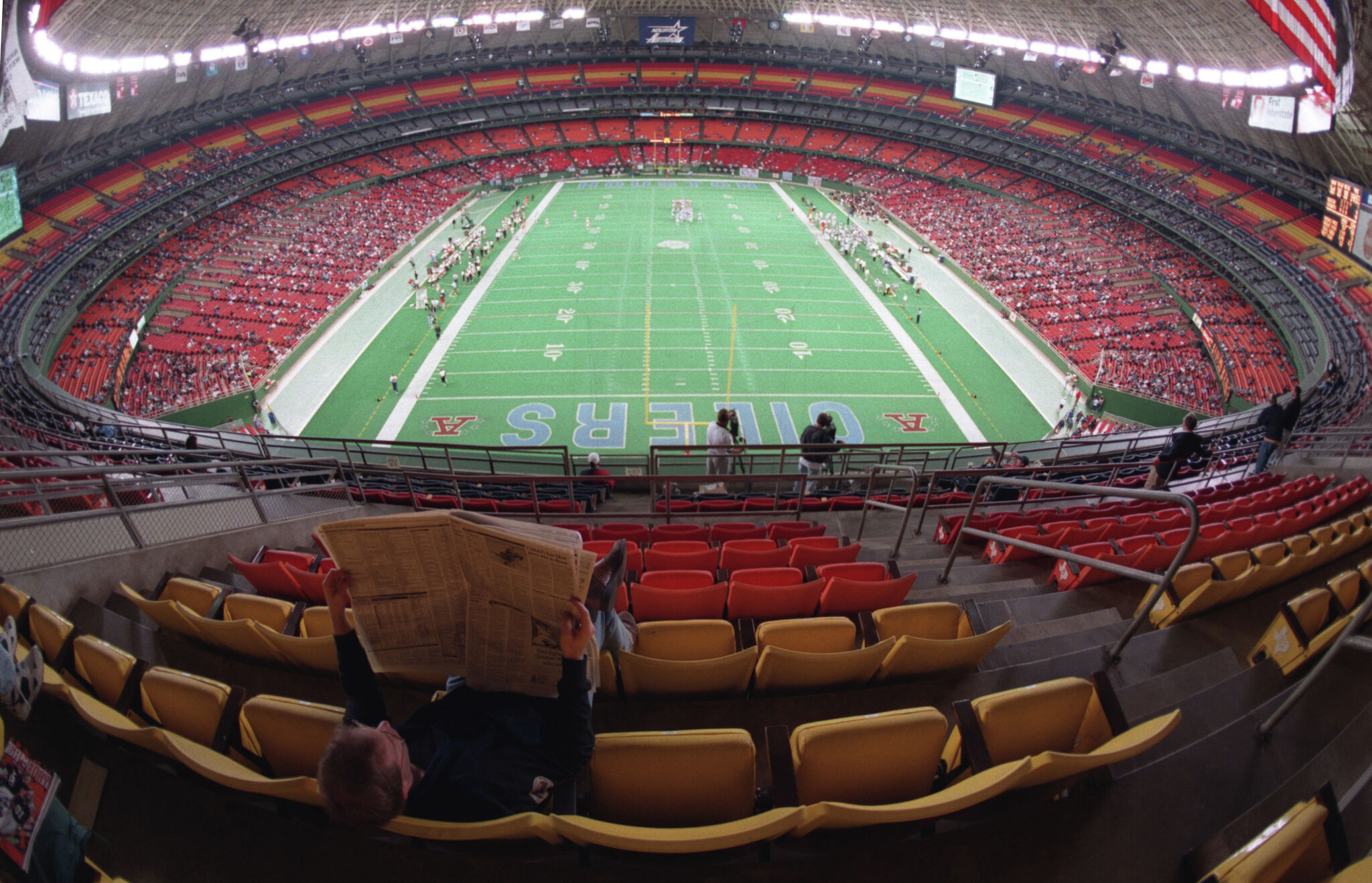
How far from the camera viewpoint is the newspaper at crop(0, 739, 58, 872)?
2312 mm

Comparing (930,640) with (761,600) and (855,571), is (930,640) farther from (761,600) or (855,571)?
(855,571)

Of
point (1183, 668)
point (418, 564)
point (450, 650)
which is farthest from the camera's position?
point (1183, 668)

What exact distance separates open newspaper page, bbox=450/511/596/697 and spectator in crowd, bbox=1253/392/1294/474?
12.9 m

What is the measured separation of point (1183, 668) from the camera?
3.90m

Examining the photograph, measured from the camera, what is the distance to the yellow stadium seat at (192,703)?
3.00m

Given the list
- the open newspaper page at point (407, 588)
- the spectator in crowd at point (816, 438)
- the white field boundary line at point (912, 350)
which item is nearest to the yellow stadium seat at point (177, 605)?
the open newspaper page at point (407, 588)

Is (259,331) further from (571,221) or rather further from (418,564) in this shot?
(418,564)

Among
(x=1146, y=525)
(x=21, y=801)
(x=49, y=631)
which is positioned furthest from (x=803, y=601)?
(x=1146, y=525)

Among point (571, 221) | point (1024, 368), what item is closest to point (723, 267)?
point (571, 221)

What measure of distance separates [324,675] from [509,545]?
2.58 meters

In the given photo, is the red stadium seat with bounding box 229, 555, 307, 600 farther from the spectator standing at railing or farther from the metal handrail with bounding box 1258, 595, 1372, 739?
the spectator standing at railing

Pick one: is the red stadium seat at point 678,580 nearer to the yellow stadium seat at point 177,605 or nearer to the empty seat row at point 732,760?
the empty seat row at point 732,760

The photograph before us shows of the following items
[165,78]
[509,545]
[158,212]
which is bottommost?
[509,545]

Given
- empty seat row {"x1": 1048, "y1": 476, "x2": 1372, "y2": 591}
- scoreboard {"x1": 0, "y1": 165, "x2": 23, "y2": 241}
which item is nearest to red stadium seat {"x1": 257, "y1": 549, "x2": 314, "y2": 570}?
empty seat row {"x1": 1048, "y1": 476, "x2": 1372, "y2": 591}
